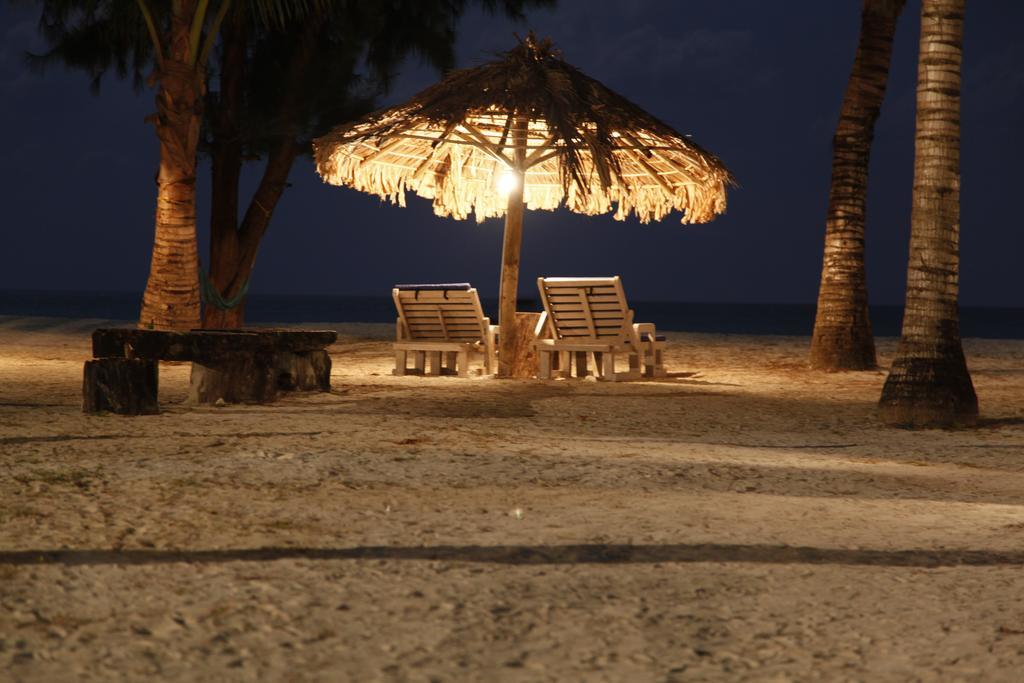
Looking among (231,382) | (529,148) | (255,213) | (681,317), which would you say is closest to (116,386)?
(231,382)

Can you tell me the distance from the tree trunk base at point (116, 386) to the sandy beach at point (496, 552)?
0.59 feet

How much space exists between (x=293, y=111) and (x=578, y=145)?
7021 mm

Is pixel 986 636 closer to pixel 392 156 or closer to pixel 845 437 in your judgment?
pixel 845 437

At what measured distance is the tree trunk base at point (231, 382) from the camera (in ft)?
30.4

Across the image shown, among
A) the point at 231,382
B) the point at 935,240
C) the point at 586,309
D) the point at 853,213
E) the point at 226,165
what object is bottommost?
the point at 231,382

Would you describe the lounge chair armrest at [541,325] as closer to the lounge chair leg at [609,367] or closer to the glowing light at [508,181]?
the lounge chair leg at [609,367]

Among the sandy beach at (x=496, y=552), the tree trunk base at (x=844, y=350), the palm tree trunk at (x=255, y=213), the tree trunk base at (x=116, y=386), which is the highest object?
the palm tree trunk at (x=255, y=213)

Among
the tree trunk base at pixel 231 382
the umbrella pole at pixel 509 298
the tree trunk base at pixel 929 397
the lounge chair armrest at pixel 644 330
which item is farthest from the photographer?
the lounge chair armrest at pixel 644 330

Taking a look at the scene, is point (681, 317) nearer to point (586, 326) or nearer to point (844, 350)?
point (844, 350)

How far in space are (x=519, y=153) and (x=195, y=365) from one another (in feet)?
15.6

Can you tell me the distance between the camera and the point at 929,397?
9031 mm

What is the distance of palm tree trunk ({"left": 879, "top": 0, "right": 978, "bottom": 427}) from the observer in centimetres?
915

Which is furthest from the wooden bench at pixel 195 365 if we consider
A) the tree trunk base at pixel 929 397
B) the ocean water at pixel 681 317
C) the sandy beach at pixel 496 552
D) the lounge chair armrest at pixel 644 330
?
the ocean water at pixel 681 317

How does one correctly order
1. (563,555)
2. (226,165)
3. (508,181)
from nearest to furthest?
(563,555) < (508,181) < (226,165)
